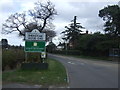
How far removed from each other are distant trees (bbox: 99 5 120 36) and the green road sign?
36.6m

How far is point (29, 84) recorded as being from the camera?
44.7 feet

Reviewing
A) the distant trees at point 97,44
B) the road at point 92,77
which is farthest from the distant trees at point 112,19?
the road at point 92,77

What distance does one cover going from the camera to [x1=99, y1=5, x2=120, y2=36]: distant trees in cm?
5872

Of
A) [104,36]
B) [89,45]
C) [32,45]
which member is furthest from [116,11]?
[32,45]

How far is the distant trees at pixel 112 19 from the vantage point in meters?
58.7

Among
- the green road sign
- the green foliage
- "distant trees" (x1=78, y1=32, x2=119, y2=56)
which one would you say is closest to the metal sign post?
the green road sign

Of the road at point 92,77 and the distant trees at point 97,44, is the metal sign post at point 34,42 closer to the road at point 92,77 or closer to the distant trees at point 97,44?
the road at point 92,77

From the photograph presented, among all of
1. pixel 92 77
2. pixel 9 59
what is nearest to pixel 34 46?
pixel 9 59

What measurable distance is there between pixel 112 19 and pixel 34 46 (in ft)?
135

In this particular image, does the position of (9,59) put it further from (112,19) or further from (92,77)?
(112,19)

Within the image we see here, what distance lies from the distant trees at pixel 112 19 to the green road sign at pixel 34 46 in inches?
1442

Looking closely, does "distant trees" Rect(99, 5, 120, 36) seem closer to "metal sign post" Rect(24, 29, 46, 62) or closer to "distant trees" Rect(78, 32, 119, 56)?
"distant trees" Rect(78, 32, 119, 56)

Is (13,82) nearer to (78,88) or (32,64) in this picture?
(78,88)

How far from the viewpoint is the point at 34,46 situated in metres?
24.0
